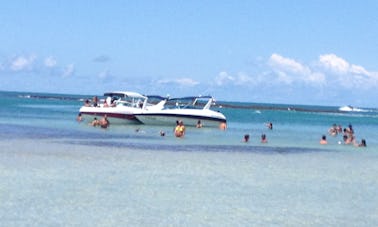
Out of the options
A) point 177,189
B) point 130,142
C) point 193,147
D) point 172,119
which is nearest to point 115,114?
point 172,119

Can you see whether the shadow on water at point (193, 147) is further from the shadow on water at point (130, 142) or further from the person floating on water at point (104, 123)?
the person floating on water at point (104, 123)

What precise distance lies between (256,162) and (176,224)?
1325 cm

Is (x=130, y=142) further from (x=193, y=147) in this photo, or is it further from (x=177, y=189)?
(x=177, y=189)

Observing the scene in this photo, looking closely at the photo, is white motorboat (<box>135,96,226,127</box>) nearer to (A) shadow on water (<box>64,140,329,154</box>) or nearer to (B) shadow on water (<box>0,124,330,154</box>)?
(B) shadow on water (<box>0,124,330,154</box>)

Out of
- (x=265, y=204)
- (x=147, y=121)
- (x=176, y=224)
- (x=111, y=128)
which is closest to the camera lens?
(x=176, y=224)

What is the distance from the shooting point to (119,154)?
29.6 metres

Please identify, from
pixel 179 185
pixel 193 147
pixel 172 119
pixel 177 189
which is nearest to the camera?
pixel 177 189

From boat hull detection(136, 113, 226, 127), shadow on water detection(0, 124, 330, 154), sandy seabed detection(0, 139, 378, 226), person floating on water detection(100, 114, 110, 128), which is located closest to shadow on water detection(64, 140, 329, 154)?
shadow on water detection(0, 124, 330, 154)

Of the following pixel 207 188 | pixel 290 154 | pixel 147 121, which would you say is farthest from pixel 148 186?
pixel 147 121

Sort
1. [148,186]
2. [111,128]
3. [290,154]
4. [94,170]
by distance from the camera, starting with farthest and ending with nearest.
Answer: [111,128], [290,154], [94,170], [148,186]

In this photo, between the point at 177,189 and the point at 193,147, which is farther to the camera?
the point at 193,147

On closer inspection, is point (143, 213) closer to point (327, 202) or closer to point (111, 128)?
point (327, 202)

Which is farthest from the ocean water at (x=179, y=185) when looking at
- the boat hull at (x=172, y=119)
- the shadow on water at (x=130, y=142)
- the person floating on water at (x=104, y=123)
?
the boat hull at (x=172, y=119)

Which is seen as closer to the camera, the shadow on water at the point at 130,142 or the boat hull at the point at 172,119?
the shadow on water at the point at 130,142
